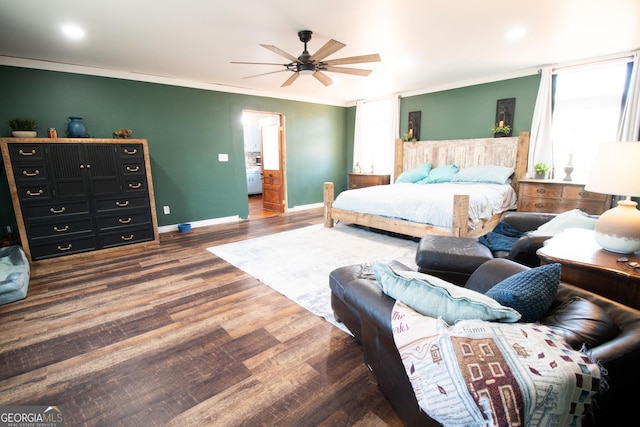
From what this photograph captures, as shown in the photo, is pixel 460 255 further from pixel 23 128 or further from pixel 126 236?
pixel 23 128

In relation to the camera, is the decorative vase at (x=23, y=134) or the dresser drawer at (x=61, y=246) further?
the dresser drawer at (x=61, y=246)

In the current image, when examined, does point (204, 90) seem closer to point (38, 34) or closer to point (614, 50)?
point (38, 34)

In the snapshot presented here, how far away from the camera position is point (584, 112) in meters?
4.22

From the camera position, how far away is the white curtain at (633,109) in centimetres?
366

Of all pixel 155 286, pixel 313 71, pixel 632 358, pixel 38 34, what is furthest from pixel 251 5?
pixel 632 358

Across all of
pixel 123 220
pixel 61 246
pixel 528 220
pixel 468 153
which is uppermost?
pixel 468 153

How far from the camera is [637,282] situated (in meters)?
1.44

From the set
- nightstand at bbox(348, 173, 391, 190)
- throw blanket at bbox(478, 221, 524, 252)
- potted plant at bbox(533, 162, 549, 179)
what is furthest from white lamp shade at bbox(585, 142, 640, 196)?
nightstand at bbox(348, 173, 391, 190)

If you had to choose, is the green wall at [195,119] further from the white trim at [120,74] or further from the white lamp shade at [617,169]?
the white lamp shade at [617,169]

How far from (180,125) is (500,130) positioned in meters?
5.43

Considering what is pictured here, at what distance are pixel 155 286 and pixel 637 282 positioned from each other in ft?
11.8

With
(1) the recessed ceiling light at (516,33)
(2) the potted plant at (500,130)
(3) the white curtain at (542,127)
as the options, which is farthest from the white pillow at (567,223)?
(2) the potted plant at (500,130)

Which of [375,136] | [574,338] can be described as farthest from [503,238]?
[375,136]

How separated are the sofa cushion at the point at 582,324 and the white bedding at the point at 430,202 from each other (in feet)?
8.59
